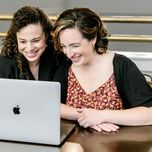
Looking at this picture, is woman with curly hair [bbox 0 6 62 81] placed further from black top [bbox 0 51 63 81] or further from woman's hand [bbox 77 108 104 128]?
woman's hand [bbox 77 108 104 128]

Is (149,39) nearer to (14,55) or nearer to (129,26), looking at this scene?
(129,26)

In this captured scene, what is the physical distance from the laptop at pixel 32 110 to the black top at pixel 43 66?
713 mm

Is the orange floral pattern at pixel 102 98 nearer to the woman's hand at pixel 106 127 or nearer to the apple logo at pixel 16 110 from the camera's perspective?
the woman's hand at pixel 106 127

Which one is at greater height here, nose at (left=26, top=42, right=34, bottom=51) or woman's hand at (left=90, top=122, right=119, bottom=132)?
nose at (left=26, top=42, right=34, bottom=51)

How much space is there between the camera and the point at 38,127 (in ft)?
4.67

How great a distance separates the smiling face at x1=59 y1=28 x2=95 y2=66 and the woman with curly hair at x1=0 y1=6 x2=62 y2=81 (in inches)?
8.1

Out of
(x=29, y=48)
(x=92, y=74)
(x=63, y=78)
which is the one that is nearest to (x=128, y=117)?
(x=92, y=74)

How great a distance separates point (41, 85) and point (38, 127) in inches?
6.6

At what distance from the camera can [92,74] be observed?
2000 millimetres

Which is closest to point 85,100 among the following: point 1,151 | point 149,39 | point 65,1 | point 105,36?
point 105,36

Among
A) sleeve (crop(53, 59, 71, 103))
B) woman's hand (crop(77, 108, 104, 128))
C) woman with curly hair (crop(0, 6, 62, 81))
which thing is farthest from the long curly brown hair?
woman's hand (crop(77, 108, 104, 128))

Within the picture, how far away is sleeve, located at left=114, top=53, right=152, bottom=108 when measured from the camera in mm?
1868

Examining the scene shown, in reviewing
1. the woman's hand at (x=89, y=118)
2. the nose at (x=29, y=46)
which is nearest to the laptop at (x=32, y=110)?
the woman's hand at (x=89, y=118)

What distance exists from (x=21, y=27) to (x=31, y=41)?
93 mm
